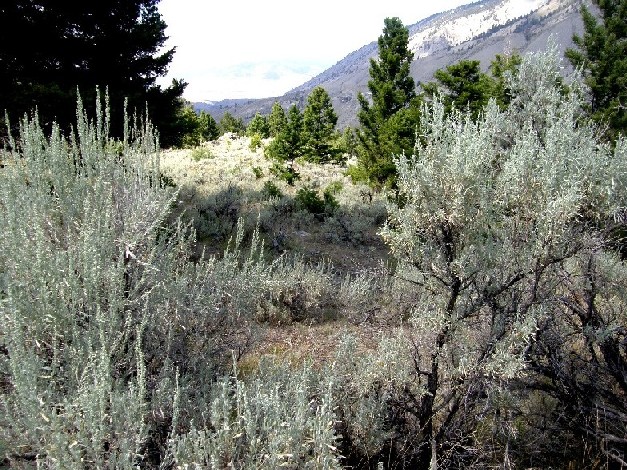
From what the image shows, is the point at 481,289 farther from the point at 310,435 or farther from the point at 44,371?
the point at 44,371

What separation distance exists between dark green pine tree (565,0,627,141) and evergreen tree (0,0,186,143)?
16.6m

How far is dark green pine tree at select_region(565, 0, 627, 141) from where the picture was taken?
1778 cm

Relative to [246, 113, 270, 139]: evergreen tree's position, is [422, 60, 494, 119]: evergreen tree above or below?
below

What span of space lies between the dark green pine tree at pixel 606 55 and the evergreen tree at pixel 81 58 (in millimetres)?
16621


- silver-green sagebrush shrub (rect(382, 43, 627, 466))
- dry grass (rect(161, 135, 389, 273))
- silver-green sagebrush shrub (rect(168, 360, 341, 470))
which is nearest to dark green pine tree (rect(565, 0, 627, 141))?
dry grass (rect(161, 135, 389, 273))

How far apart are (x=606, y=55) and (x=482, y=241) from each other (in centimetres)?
2003

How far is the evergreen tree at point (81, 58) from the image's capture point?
8.24 metres

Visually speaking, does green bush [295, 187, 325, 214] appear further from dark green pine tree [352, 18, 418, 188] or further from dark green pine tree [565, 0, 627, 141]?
dark green pine tree [565, 0, 627, 141]

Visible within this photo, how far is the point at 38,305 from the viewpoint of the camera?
276 cm

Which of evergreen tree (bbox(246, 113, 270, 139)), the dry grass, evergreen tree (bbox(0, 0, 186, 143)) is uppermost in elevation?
evergreen tree (bbox(246, 113, 270, 139))

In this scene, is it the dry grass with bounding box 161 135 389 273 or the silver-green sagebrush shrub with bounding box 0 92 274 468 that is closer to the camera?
the silver-green sagebrush shrub with bounding box 0 92 274 468

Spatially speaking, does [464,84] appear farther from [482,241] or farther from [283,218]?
[482,241]

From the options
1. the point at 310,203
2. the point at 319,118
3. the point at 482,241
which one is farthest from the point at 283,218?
the point at 319,118

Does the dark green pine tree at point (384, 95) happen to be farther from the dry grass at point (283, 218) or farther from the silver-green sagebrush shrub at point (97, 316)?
the silver-green sagebrush shrub at point (97, 316)
